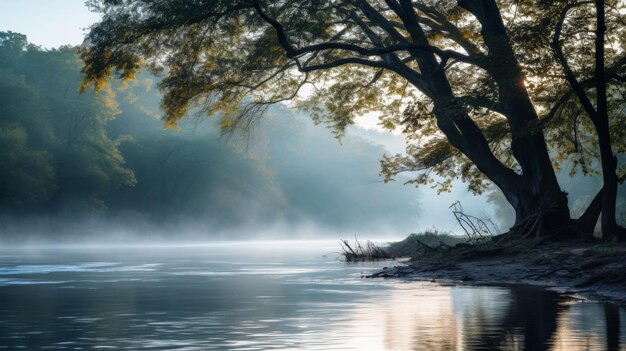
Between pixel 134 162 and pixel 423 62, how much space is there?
79.6 m

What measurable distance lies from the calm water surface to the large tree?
26.0 feet

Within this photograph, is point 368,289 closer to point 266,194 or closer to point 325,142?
point 266,194

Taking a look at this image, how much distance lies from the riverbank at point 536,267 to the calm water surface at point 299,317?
5.10 ft

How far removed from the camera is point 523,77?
30.0 m

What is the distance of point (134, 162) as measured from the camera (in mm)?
111688

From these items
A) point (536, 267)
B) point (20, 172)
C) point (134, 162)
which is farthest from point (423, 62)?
point (134, 162)

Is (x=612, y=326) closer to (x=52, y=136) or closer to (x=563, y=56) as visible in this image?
(x=563, y=56)

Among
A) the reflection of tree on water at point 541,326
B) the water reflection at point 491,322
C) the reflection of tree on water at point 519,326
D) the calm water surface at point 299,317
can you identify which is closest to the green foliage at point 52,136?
the calm water surface at point 299,317

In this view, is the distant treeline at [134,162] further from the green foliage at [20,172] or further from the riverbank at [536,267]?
the riverbank at [536,267]

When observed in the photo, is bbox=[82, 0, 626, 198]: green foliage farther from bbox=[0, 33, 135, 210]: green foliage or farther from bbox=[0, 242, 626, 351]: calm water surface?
bbox=[0, 33, 135, 210]: green foliage

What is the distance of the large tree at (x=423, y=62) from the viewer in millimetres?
30266

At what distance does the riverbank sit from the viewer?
22062 millimetres

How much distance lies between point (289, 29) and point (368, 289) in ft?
43.0

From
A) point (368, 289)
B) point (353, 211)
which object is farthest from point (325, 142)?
Result: point (368, 289)
